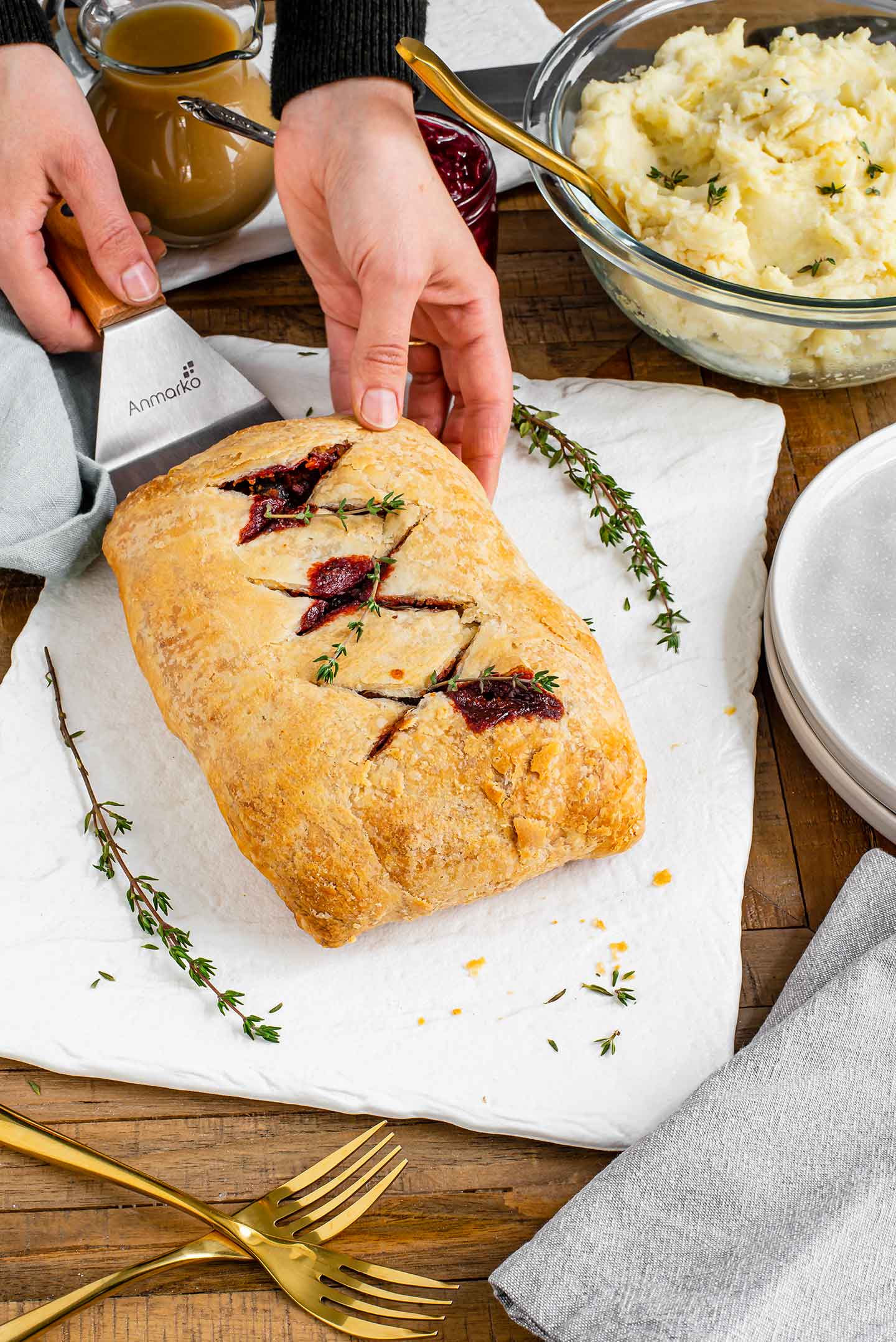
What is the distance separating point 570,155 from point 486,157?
0.21 metres

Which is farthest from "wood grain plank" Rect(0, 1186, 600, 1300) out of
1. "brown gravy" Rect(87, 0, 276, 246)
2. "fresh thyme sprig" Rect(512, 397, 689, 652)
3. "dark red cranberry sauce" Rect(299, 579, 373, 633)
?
"brown gravy" Rect(87, 0, 276, 246)

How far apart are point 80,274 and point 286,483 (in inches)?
33.1

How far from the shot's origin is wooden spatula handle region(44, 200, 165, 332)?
8.61ft

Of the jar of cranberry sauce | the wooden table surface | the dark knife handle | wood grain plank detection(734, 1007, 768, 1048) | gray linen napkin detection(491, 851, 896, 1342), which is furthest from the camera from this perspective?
the dark knife handle

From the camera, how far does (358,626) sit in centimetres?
209

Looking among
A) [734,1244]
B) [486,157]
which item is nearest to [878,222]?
[486,157]

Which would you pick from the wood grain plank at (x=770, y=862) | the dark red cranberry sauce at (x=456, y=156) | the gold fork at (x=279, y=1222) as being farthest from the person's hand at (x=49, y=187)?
the gold fork at (x=279, y=1222)

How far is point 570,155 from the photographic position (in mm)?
2812

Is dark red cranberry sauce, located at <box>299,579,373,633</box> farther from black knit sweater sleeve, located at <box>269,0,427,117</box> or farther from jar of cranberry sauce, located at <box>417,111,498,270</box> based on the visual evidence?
black knit sweater sleeve, located at <box>269,0,427,117</box>

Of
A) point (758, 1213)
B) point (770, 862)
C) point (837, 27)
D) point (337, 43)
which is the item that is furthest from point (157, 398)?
point (837, 27)

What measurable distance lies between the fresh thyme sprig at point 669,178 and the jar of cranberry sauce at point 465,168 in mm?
389

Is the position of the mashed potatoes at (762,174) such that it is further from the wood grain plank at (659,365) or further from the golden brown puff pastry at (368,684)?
the golden brown puff pastry at (368,684)

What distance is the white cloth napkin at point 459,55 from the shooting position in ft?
10.4

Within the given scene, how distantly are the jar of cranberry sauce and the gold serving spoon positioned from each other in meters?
0.15
